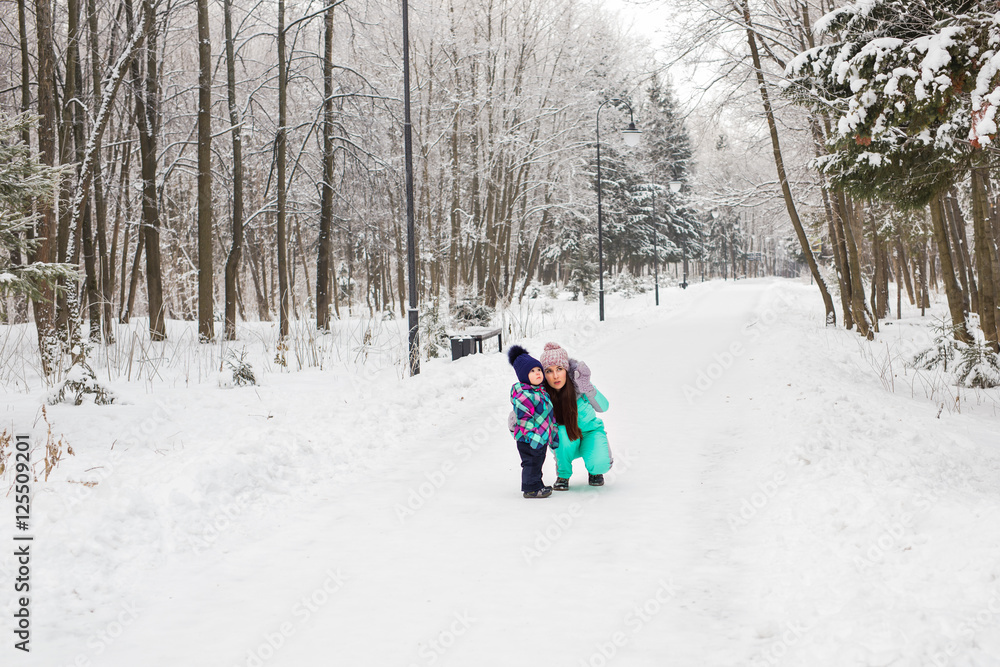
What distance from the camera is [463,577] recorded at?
4027mm

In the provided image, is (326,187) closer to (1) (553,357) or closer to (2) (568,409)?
(1) (553,357)

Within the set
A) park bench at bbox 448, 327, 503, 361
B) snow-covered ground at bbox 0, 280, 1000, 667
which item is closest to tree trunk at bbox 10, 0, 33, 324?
snow-covered ground at bbox 0, 280, 1000, 667

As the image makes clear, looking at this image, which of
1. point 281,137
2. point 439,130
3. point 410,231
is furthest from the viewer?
point 439,130

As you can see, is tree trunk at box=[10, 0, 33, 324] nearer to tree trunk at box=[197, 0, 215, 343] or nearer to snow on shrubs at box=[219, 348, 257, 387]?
snow on shrubs at box=[219, 348, 257, 387]

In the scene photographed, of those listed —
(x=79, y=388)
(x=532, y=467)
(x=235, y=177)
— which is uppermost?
(x=235, y=177)

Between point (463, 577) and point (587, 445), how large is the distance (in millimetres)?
2232

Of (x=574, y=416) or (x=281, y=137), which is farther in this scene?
(x=281, y=137)

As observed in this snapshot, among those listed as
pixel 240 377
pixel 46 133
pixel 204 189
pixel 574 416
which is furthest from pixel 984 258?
pixel 204 189

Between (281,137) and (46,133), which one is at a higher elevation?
(281,137)

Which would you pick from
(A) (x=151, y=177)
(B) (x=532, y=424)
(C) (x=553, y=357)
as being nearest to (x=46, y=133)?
(A) (x=151, y=177)

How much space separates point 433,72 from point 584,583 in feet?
71.1

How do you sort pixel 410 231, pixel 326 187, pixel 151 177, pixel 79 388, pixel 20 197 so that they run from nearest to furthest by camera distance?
pixel 20 197 < pixel 79 388 < pixel 410 231 < pixel 151 177 < pixel 326 187

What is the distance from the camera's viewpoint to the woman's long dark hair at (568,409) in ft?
19.1

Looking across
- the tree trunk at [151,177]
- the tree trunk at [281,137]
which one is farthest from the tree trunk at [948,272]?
the tree trunk at [151,177]
